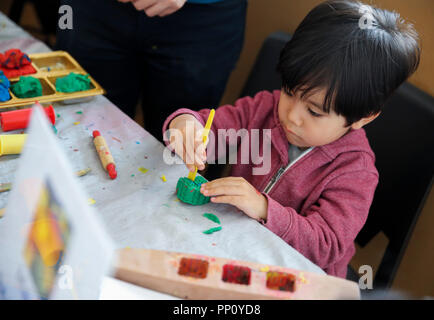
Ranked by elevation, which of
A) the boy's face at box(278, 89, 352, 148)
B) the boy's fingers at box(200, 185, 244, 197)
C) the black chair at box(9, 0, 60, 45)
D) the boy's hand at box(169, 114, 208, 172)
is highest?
the boy's face at box(278, 89, 352, 148)

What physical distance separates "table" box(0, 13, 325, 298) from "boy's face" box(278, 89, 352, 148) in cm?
21

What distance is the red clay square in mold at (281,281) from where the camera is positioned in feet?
1.75

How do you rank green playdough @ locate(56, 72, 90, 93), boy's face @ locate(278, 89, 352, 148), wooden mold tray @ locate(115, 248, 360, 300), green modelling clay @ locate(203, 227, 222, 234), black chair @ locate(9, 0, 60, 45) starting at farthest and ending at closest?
black chair @ locate(9, 0, 60, 45) → green playdough @ locate(56, 72, 90, 93) → boy's face @ locate(278, 89, 352, 148) → green modelling clay @ locate(203, 227, 222, 234) → wooden mold tray @ locate(115, 248, 360, 300)

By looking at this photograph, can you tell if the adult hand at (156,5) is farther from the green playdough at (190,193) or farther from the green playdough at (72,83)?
the green playdough at (190,193)

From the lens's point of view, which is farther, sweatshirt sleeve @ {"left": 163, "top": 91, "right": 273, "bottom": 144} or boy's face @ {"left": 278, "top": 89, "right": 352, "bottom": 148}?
sweatshirt sleeve @ {"left": 163, "top": 91, "right": 273, "bottom": 144}

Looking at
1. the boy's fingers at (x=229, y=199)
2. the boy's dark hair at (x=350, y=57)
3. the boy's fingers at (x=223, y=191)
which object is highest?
the boy's dark hair at (x=350, y=57)

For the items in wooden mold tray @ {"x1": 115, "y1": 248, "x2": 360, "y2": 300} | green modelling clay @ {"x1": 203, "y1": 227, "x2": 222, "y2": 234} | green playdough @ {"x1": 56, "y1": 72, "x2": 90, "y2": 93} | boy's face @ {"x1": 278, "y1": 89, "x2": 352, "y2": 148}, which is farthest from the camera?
green playdough @ {"x1": 56, "y1": 72, "x2": 90, "y2": 93}

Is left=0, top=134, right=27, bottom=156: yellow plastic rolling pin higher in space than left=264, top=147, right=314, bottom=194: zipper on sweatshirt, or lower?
higher

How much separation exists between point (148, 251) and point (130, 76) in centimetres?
71

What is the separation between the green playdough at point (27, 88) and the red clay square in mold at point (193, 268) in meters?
0.51

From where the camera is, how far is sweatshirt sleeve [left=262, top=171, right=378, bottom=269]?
0.71 m

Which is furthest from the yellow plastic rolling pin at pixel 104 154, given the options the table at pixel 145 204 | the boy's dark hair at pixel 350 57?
the boy's dark hair at pixel 350 57

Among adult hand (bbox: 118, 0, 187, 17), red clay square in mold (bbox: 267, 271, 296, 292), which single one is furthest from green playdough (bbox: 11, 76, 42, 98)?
red clay square in mold (bbox: 267, 271, 296, 292)

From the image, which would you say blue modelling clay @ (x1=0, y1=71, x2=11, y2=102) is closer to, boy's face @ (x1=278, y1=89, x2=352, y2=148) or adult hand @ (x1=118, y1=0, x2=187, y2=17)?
adult hand @ (x1=118, y1=0, x2=187, y2=17)
